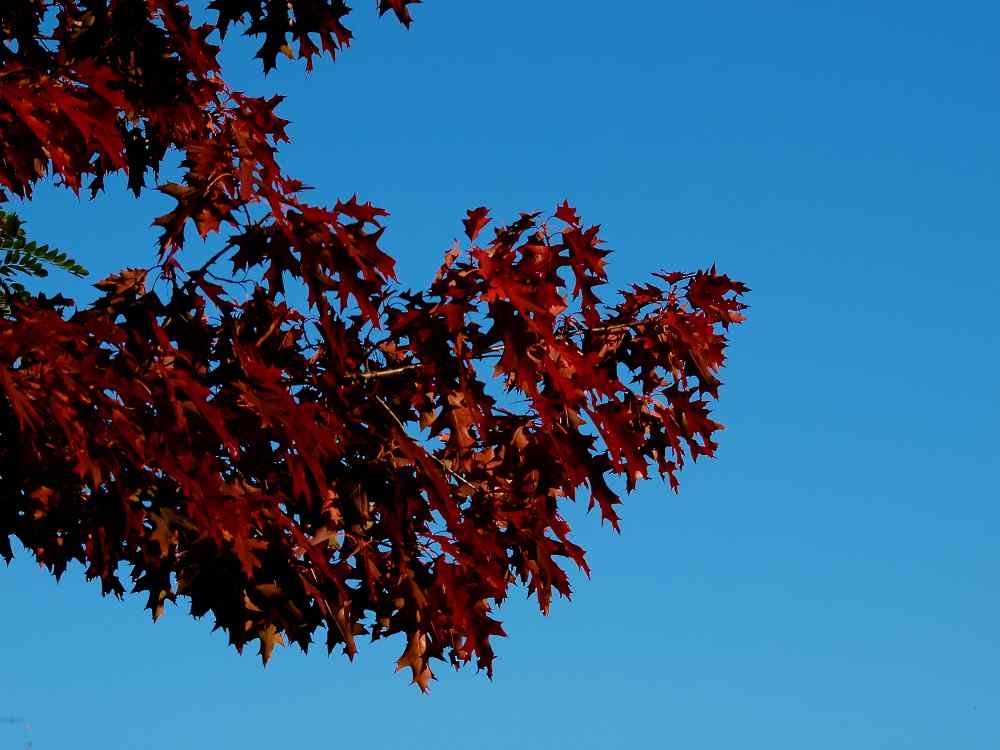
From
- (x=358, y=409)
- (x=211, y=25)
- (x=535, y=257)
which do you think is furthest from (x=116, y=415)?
(x=211, y=25)

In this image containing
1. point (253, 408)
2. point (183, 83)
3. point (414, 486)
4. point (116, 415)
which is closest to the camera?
point (116, 415)

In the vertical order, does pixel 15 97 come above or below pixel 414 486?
above

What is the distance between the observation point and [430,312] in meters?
6.07

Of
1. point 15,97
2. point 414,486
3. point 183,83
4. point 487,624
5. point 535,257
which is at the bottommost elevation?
point 487,624

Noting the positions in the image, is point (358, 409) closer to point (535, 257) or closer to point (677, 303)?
point (535, 257)

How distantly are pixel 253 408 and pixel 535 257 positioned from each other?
1334mm

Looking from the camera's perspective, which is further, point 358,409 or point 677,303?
point 677,303

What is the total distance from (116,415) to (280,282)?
956 millimetres

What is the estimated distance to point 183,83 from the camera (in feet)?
23.5

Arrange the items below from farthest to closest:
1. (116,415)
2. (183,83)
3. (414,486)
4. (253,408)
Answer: (183,83), (414,486), (253,408), (116,415)

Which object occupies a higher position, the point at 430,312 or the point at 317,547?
the point at 430,312

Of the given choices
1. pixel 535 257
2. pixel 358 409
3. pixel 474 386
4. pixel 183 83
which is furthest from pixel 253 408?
pixel 183 83

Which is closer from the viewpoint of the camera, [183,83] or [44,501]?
[44,501]

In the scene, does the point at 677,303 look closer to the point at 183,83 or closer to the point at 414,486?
the point at 414,486
